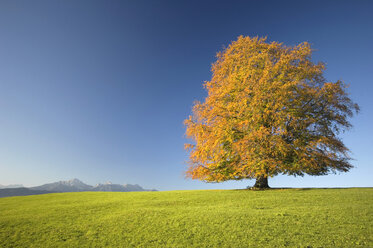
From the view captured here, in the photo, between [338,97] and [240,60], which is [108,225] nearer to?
[240,60]

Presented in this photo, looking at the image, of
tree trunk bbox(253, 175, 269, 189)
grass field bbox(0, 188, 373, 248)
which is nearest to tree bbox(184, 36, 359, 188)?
tree trunk bbox(253, 175, 269, 189)

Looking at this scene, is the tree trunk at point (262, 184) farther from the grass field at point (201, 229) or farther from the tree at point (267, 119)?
the grass field at point (201, 229)

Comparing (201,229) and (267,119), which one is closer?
(201,229)

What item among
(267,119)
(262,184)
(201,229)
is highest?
(267,119)

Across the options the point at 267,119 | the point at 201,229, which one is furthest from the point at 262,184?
the point at 201,229

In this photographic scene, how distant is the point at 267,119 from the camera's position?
1537cm

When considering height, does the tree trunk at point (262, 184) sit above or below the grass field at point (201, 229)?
above

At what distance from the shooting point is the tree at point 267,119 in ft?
46.7

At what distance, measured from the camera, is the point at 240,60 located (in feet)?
57.8

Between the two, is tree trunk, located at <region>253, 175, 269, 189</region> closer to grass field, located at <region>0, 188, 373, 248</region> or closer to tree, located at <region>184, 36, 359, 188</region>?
tree, located at <region>184, 36, 359, 188</region>

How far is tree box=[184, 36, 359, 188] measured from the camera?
46.7 ft

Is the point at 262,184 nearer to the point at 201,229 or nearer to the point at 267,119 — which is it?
the point at 267,119

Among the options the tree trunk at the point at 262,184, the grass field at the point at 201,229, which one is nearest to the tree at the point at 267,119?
the tree trunk at the point at 262,184

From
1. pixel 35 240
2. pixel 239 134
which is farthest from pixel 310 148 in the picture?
pixel 35 240
